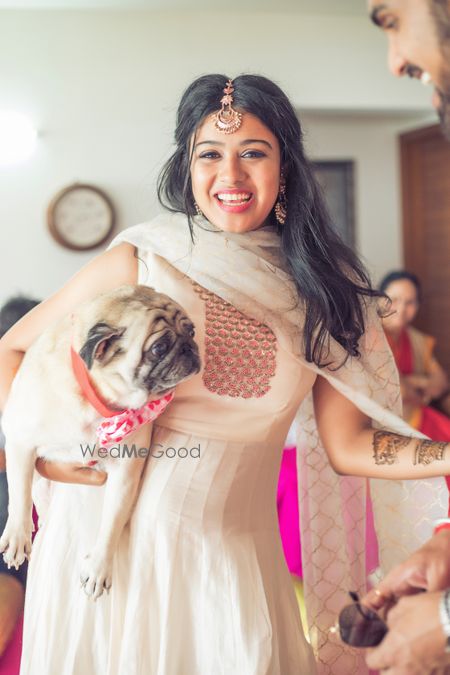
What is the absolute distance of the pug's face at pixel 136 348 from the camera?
115 cm

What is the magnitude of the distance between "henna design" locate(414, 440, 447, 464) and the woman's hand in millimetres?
573

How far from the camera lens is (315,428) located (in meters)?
1.61

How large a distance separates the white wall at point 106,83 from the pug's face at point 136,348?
285 centimetres

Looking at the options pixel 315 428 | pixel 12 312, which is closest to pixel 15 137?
pixel 12 312

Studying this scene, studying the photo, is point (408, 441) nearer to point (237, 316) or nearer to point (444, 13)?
point (237, 316)

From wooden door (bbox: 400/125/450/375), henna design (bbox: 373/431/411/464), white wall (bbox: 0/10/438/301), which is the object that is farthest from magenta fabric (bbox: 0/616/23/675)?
wooden door (bbox: 400/125/450/375)

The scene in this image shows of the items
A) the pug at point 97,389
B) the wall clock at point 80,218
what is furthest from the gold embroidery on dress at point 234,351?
the wall clock at point 80,218

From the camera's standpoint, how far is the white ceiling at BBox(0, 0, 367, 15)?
405cm

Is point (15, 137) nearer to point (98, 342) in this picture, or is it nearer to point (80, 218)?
point (80, 218)

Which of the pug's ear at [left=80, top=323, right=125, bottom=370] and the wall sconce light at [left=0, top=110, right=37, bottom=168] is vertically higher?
the wall sconce light at [left=0, top=110, right=37, bottom=168]

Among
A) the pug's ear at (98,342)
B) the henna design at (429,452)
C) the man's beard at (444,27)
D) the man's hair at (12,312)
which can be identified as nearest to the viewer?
the man's beard at (444,27)

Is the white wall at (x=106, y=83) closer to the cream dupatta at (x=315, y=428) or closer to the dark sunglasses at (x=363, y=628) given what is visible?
the cream dupatta at (x=315, y=428)

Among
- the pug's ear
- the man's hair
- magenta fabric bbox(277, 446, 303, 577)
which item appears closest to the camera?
the pug's ear

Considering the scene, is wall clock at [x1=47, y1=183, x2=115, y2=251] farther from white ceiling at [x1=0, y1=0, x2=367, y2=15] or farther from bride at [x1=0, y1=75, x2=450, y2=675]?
bride at [x1=0, y1=75, x2=450, y2=675]
